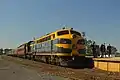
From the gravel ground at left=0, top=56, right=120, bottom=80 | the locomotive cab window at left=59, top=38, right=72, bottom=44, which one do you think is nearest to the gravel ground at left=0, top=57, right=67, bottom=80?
the gravel ground at left=0, top=56, right=120, bottom=80

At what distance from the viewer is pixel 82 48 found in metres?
26.0

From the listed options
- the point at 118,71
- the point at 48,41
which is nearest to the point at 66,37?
the point at 48,41

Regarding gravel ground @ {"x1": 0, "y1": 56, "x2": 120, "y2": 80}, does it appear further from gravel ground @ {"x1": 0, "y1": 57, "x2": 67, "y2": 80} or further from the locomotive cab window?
the locomotive cab window

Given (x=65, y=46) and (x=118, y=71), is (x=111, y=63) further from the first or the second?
(x=65, y=46)

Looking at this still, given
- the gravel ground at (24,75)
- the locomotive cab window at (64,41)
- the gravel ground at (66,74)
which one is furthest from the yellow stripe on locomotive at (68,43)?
the gravel ground at (24,75)

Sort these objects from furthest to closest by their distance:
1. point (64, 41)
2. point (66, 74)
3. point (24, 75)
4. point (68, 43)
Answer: point (64, 41)
point (68, 43)
point (66, 74)
point (24, 75)

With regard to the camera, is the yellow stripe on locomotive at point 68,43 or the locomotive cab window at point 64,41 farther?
the locomotive cab window at point 64,41

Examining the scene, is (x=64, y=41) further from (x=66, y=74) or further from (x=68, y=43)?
(x=66, y=74)

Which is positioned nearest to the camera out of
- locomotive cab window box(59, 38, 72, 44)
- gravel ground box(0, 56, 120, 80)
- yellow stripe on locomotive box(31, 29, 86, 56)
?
gravel ground box(0, 56, 120, 80)

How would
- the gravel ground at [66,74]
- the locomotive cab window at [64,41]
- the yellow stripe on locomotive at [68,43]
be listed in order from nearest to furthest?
1. the gravel ground at [66,74]
2. the yellow stripe on locomotive at [68,43]
3. the locomotive cab window at [64,41]

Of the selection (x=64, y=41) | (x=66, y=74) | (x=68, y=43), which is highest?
(x=64, y=41)

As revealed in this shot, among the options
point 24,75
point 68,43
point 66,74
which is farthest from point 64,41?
point 24,75

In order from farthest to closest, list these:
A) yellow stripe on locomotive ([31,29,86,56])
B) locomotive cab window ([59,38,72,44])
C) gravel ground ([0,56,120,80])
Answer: locomotive cab window ([59,38,72,44]) < yellow stripe on locomotive ([31,29,86,56]) < gravel ground ([0,56,120,80])

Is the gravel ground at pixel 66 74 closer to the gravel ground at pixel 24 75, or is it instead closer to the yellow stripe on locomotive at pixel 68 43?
the gravel ground at pixel 24 75
